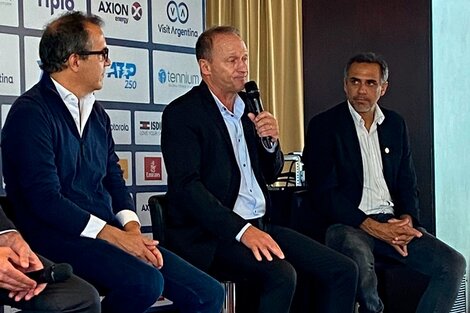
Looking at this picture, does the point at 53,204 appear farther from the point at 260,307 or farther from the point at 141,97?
the point at 141,97

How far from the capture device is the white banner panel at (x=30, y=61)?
3.79 m

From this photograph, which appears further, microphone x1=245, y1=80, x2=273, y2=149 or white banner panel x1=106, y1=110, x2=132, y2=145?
white banner panel x1=106, y1=110, x2=132, y2=145

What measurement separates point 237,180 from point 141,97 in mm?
1190

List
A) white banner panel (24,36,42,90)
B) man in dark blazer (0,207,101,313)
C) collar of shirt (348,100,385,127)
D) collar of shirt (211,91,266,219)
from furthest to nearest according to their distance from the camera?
1. collar of shirt (348,100,385,127)
2. white banner panel (24,36,42,90)
3. collar of shirt (211,91,266,219)
4. man in dark blazer (0,207,101,313)

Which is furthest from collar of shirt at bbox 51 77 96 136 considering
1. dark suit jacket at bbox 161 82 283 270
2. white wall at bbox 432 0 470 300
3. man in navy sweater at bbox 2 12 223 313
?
white wall at bbox 432 0 470 300

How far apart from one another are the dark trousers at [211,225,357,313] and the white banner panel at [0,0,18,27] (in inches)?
55.3

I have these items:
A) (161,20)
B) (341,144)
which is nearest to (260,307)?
(341,144)

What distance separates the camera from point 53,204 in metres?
2.73

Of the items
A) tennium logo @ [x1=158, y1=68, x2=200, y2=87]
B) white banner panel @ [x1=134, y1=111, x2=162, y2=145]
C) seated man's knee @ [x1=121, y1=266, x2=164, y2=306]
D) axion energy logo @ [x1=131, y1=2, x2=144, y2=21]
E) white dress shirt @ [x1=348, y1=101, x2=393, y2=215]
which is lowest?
seated man's knee @ [x1=121, y1=266, x2=164, y2=306]

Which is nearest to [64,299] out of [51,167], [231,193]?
[51,167]

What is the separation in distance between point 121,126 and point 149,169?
294 mm

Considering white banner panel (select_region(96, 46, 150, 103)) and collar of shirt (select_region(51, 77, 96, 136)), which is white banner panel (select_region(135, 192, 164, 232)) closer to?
white banner panel (select_region(96, 46, 150, 103))

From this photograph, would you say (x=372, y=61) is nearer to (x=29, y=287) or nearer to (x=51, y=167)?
(x=51, y=167)

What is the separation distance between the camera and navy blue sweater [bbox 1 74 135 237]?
2738 millimetres
